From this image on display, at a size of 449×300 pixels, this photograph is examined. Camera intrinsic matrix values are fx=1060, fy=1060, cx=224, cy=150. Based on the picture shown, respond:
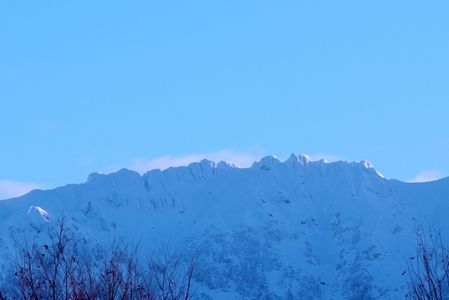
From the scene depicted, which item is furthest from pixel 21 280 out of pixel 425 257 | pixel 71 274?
pixel 425 257

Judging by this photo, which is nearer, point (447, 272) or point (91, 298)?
point (91, 298)

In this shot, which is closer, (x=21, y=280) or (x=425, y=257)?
(x=21, y=280)

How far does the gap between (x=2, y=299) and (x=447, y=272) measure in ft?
39.1

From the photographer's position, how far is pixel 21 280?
2412 cm

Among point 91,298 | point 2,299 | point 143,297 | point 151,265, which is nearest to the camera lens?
point 2,299

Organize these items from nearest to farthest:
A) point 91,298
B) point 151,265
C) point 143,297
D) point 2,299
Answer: point 2,299
point 91,298
point 143,297
point 151,265

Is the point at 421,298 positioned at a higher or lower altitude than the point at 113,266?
lower

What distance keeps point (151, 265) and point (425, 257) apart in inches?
303

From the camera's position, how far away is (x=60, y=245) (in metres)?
25.8

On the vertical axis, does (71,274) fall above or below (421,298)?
above

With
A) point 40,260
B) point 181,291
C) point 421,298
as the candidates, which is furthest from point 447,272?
point 40,260

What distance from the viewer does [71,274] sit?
26.1m

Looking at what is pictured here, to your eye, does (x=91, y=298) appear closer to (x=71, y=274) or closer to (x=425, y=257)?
(x=71, y=274)

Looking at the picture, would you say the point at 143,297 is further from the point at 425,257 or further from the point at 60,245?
the point at 425,257
